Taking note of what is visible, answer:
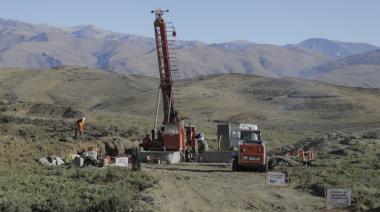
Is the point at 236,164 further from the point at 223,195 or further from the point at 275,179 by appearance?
the point at 223,195

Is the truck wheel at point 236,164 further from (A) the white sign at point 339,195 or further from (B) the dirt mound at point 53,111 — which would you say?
(B) the dirt mound at point 53,111

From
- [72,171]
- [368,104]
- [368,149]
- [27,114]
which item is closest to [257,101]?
[368,104]

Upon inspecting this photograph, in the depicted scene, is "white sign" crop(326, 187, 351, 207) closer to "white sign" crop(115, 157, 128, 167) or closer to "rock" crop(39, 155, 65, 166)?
"white sign" crop(115, 157, 128, 167)

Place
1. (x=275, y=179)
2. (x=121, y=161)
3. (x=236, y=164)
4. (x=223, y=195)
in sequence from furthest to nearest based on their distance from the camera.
A: (x=121, y=161) < (x=236, y=164) < (x=275, y=179) < (x=223, y=195)

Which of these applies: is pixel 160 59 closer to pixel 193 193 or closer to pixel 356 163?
pixel 356 163

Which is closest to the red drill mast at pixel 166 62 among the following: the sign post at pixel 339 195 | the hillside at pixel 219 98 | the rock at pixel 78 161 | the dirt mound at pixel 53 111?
the rock at pixel 78 161

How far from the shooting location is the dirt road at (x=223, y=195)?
975 inches

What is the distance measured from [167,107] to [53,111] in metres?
39.2

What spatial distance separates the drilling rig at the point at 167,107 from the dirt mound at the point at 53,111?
114ft

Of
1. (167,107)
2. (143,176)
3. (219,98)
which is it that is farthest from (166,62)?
(219,98)

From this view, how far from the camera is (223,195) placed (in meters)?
27.3

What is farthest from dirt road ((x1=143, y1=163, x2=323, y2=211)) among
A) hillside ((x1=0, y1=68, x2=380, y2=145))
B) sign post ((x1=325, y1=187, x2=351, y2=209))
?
hillside ((x1=0, y1=68, x2=380, y2=145))

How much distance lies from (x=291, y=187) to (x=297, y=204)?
154 inches

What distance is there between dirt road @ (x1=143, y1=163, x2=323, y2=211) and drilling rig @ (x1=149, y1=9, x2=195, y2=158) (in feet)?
31.6
